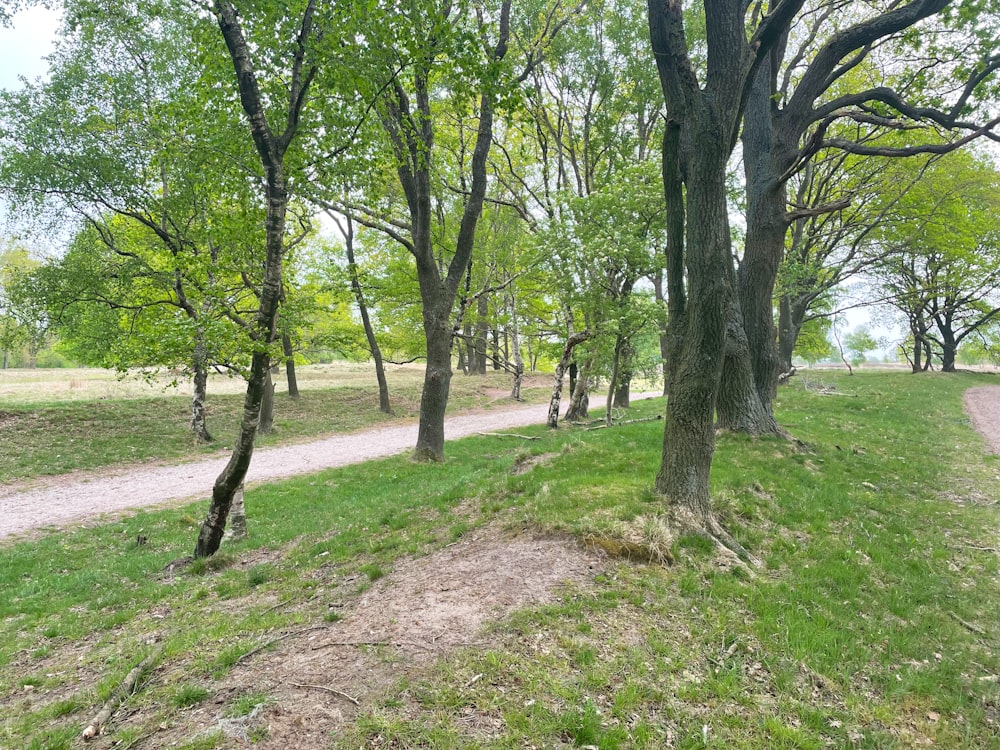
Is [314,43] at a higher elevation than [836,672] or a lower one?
higher

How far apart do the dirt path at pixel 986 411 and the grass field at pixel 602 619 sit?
611 cm

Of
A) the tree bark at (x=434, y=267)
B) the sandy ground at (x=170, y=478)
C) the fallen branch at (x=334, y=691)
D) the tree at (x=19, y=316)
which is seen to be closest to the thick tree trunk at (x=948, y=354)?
the sandy ground at (x=170, y=478)

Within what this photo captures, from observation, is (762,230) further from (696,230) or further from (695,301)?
(695,301)

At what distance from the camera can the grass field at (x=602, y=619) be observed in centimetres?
322

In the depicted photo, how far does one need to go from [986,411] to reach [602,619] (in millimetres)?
22975

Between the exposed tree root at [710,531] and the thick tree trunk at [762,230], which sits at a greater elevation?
the thick tree trunk at [762,230]

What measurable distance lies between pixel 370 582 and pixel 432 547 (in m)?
1.01

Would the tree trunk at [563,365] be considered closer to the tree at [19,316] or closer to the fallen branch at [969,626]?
the fallen branch at [969,626]

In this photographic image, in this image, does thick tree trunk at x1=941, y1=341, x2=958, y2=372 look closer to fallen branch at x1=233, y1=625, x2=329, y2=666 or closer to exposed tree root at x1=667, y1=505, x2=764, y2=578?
exposed tree root at x1=667, y1=505, x2=764, y2=578

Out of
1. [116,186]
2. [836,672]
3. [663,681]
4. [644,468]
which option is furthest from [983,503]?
Result: [116,186]

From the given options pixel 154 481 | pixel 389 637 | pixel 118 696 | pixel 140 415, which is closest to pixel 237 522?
pixel 118 696

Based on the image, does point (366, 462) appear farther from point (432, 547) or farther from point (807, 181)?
point (807, 181)

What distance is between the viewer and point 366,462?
14.5m

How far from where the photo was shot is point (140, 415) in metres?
19.7
